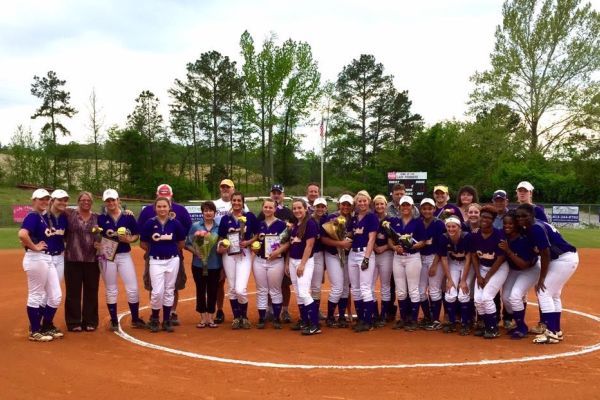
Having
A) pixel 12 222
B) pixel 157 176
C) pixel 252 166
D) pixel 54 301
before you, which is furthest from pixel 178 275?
pixel 252 166

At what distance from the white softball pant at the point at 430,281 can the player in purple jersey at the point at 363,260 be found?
74cm

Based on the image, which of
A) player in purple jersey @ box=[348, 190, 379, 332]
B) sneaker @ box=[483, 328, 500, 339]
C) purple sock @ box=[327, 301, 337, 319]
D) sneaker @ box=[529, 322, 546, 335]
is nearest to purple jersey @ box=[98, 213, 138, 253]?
purple sock @ box=[327, 301, 337, 319]

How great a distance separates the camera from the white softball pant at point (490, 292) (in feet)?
22.0

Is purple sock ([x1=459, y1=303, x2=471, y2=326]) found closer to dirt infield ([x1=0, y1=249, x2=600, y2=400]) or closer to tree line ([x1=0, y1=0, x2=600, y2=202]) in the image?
dirt infield ([x1=0, y1=249, x2=600, y2=400])

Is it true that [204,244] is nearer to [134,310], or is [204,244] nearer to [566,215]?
[134,310]

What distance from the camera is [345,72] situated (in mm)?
Answer: 52406

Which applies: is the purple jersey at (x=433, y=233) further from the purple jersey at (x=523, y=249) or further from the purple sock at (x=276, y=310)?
the purple sock at (x=276, y=310)

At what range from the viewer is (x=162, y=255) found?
6980 mm

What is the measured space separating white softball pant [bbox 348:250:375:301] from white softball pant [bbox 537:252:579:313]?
2.22 meters

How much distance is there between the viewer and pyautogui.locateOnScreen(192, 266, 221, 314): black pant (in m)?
7.39

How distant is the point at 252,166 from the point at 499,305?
50911 mm

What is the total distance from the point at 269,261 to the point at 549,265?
3794mm

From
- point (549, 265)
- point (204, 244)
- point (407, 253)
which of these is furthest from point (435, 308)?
point (204, 244)

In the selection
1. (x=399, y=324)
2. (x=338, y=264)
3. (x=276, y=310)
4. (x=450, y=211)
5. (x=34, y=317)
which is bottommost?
(x=399, y=324)
